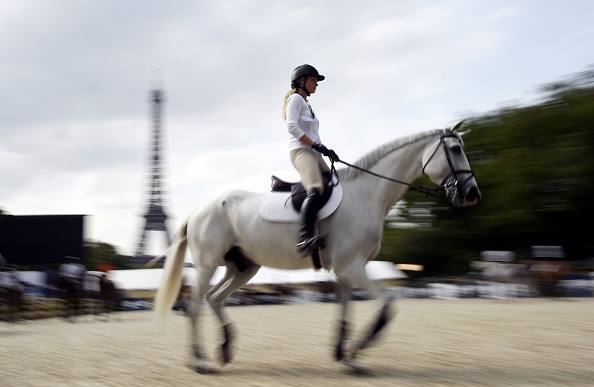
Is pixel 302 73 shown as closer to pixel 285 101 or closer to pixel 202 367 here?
pixel 285 101

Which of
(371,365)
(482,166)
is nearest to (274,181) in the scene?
(371,365)

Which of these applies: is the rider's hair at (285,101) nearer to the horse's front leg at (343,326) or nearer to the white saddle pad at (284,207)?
the white saddle pad at (284,207)

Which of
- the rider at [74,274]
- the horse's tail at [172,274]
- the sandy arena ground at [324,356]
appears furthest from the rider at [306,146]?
the rider at [74,274]

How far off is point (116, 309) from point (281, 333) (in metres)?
12.0

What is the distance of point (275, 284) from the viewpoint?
28953 mm

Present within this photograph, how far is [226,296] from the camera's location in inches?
350

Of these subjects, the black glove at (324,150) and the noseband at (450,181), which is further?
the black glove at (324,150)

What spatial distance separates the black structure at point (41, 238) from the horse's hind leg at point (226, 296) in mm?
28470

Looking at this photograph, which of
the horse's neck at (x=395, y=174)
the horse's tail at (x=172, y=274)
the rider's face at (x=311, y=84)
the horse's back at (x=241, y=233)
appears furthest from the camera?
the horse's tail at (x=172, y=274)

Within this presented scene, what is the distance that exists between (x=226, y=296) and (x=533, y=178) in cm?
3046

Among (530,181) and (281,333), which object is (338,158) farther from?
(530,181)

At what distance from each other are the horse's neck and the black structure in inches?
1178

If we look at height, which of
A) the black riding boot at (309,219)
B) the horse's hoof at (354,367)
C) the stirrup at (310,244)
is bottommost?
the horse's hoof at (354,367)

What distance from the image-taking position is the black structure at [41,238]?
3494 cm
